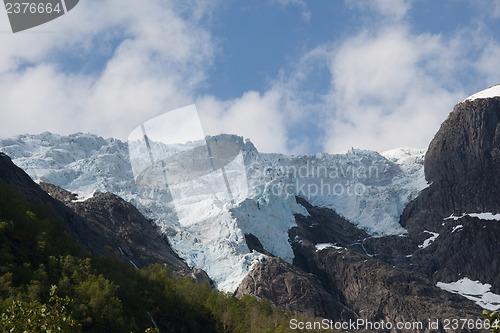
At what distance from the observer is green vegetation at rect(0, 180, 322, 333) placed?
6094cm

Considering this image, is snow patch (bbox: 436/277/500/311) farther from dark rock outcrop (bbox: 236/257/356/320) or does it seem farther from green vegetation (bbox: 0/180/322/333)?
green vegetation (bbox: 0/180/322/333)

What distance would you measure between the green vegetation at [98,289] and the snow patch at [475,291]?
319ft

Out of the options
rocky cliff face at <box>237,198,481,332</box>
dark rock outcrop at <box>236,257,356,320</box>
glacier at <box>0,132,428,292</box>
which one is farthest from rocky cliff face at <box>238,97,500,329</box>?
glacier at <box>0,132,428,292</box>

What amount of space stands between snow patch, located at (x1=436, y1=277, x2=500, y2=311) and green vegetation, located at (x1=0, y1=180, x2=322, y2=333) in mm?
97152

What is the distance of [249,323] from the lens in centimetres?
7881

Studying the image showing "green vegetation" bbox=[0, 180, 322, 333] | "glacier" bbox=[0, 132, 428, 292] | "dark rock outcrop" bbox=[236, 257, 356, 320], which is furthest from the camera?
"glacier" bbox=[0, 132, 428, 292]

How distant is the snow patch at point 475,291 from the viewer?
165 metres

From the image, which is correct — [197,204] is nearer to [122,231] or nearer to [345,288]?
[122,231]

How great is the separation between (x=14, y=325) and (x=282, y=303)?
128m

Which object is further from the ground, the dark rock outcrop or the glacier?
the glacier

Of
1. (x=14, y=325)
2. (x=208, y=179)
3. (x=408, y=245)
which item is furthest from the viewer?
(x=408, y=245)

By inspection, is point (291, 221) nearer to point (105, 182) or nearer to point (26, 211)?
point (105, 182)

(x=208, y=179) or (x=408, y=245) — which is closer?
(x=208, y=179)

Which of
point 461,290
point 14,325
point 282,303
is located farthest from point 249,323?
point 461,290
